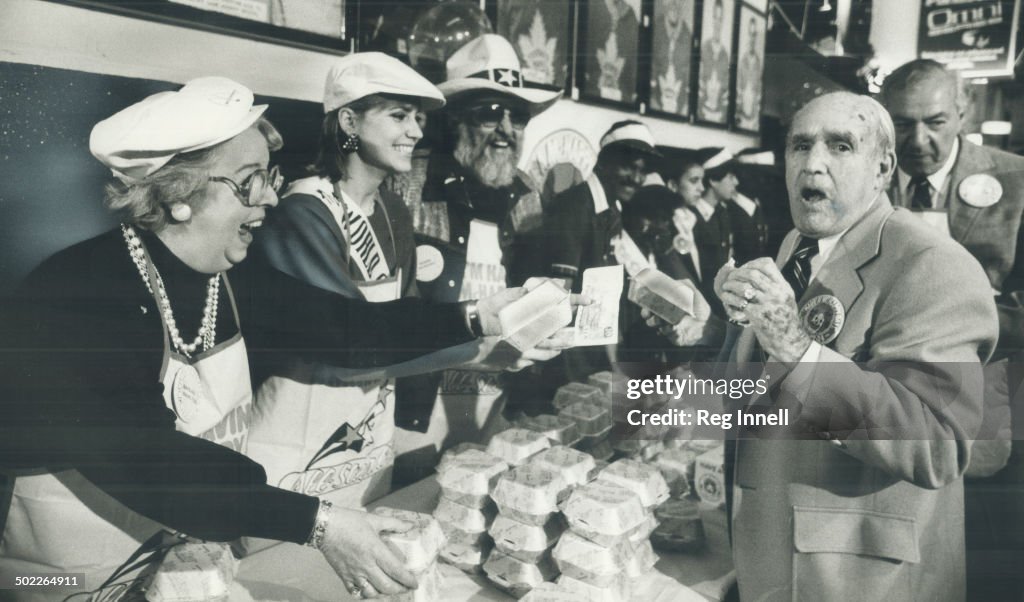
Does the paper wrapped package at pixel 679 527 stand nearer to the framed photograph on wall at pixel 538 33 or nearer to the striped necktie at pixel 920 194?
the striped necktie at pixel 920 194

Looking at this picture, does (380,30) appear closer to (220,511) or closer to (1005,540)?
(220,511)

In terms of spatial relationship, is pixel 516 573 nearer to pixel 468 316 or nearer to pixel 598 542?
pixel 598 542

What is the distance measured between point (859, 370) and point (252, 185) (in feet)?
3.91

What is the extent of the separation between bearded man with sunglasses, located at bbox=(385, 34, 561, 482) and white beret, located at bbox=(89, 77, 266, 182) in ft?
1.18

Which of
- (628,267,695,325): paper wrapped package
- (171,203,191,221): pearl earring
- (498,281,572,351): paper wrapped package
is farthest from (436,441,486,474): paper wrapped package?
(171,203,191,221): pearl earring

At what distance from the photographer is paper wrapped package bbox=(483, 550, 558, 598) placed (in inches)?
52.7

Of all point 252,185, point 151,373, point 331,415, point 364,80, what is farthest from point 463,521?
point 364,80

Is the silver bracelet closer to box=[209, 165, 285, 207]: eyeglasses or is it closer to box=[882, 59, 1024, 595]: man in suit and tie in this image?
box=[209, 165, 285, 207]: eyeglasses

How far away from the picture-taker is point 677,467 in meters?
1.51

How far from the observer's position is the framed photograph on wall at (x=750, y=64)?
141 centimetres

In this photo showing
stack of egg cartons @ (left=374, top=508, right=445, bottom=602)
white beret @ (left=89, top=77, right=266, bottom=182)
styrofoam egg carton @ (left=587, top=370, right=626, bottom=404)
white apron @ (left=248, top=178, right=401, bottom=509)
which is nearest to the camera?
white beret @ (left=89, top=77, right=266, bottom=182)

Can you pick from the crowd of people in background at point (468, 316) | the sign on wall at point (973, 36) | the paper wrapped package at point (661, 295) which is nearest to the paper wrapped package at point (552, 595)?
the crowd of people in background at point (468, 316)

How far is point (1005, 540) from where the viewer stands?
1.39m

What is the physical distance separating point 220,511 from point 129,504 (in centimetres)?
16
